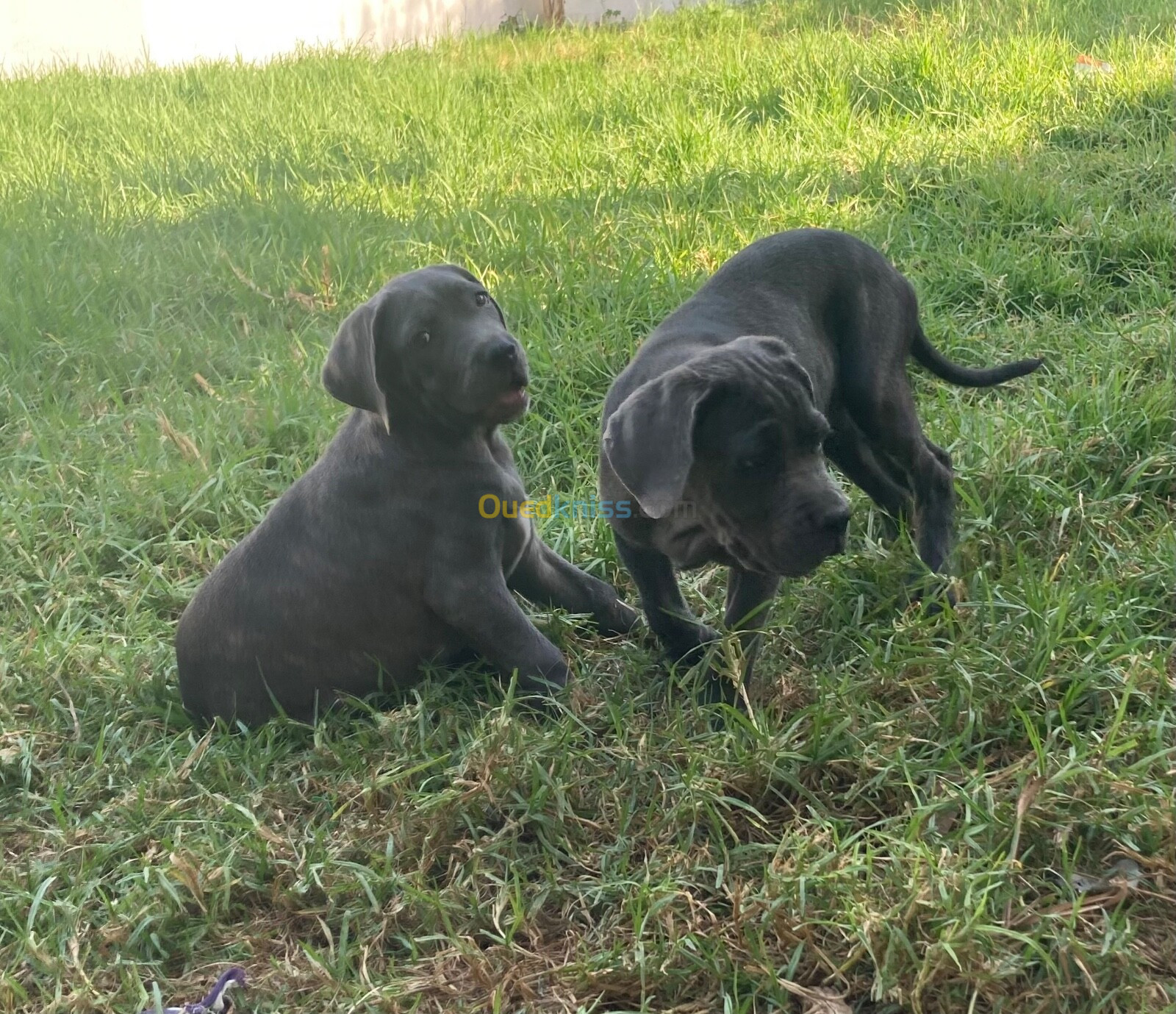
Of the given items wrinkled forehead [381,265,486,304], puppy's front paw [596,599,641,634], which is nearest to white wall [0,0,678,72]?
wrinkled forehead [381,265,486,304]

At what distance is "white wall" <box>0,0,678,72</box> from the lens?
35.7ft

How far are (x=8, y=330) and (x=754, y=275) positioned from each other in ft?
12.2

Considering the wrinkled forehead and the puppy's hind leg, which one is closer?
the wrinkled forehead

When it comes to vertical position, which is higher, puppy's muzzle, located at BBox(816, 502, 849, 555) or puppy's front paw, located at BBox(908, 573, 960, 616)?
puppy's muzzle, located at BBox(816, 502, 849, 555)

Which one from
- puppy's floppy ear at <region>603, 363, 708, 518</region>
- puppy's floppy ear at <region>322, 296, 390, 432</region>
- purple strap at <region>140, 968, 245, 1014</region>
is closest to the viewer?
purple strap at <region>140, 968, 245, 1014</region>

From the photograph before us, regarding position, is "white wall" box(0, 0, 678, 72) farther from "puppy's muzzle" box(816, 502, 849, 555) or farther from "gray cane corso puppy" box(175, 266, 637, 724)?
"puppy's muzzle" box(816, 502, 849, 555)

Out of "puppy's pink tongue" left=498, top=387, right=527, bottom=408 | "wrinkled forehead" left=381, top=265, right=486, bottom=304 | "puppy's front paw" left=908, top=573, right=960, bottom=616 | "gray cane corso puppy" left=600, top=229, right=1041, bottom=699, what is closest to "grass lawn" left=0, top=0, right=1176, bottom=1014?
"puppy's front paw" left=908, top=573, right=960, bottom=616

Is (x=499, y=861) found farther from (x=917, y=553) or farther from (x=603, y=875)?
(x=917, y=553)

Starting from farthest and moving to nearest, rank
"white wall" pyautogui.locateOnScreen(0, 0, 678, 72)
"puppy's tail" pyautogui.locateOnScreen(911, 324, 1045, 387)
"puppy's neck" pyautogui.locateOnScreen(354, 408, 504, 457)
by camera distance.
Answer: "white wall" pyautogui.locateOnScreen(0, 0, 678, 72), "puppy's tail" pyautogui.locateOnScreen(911, 324, 1045, 387), "puppy's neck" pyautogui.locateOnScreen(354, 408, 504, 457)

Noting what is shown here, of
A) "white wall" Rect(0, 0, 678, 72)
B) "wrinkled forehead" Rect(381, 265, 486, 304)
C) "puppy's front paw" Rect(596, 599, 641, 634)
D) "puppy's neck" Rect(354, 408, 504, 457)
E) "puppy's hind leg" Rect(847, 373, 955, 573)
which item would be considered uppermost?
"white wall" Rect(0, 0, 678, 72)

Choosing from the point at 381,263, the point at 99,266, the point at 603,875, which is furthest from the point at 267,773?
the point at 99,266

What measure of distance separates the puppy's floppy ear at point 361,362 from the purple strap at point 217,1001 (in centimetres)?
136

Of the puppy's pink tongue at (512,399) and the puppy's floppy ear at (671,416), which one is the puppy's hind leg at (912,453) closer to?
the puppy's floppy ear at (671,416)

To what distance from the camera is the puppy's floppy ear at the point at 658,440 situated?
8.77ft
